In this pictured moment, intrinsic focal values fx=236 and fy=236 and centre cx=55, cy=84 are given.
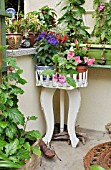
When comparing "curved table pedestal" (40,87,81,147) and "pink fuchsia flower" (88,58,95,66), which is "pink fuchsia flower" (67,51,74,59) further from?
"curved table pedestal" (40,87,81,147)

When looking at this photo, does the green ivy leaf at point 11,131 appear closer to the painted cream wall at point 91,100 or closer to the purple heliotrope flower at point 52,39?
the painted cream wall at point 91,100

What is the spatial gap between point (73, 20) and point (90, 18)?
216mm

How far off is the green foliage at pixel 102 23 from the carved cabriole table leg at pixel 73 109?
0.59m

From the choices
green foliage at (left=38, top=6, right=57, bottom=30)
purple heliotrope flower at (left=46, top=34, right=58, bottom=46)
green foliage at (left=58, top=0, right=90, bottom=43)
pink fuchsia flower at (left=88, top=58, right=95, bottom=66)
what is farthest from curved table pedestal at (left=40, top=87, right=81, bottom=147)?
green foliage at (left=38, top=6, right=57, bottom=30)

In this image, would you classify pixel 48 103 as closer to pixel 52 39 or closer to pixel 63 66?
pixel 63 66

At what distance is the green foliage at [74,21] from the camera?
2.38 meters

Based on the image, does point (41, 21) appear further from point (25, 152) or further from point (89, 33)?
point (25, 152)

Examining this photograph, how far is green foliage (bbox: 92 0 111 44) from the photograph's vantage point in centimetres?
231

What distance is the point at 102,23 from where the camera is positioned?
2389 mm

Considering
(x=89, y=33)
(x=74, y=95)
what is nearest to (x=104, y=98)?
(x=74, y=95)

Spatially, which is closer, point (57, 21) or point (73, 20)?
point (73, 20)

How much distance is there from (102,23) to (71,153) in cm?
131

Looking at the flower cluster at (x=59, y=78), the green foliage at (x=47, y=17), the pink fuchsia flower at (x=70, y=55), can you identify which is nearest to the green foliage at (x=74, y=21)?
the green foliage at (x=47, y=17)

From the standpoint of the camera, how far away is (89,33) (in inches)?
98.4
